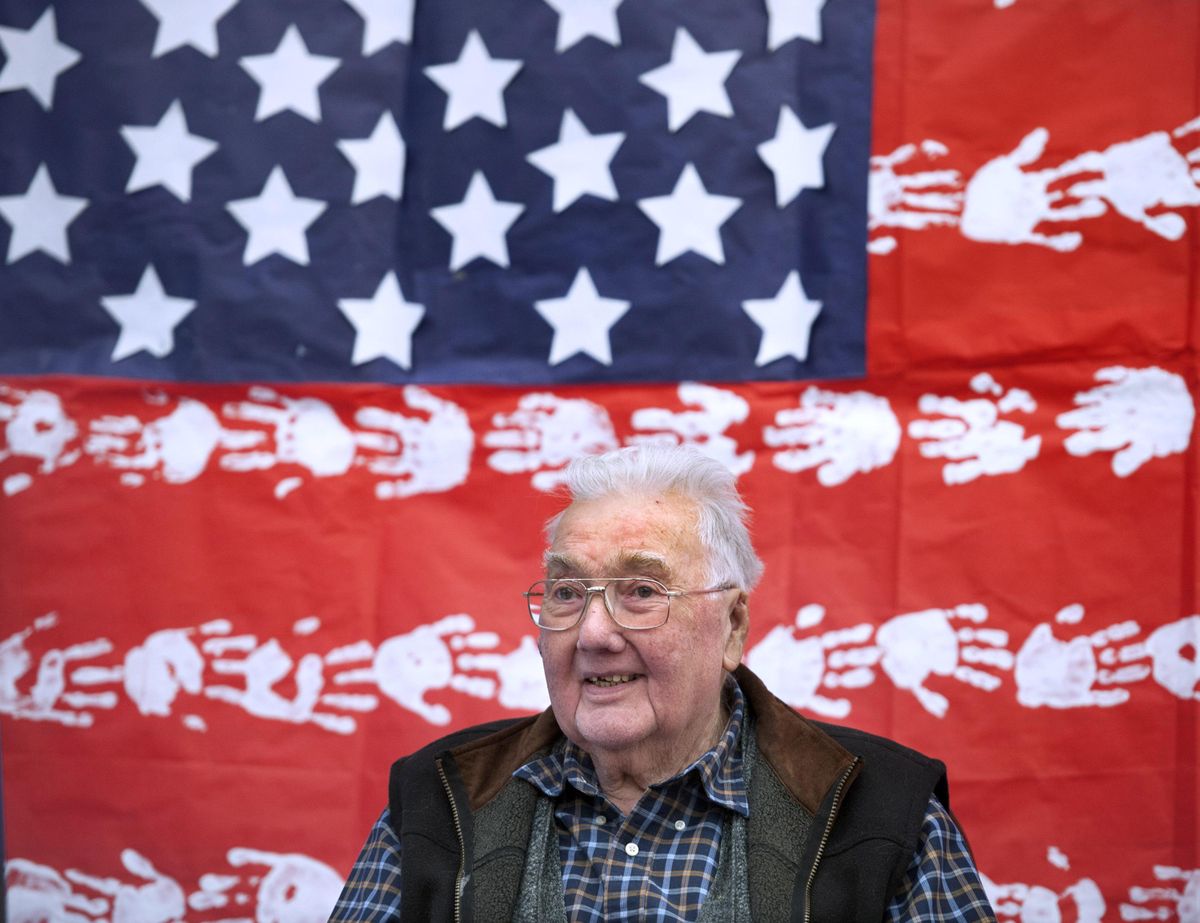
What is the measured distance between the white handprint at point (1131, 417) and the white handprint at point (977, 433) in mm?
89

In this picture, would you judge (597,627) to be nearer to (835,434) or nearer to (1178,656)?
(835,434)

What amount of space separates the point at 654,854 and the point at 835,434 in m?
1.09

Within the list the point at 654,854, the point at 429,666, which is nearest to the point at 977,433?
the point at 654,854

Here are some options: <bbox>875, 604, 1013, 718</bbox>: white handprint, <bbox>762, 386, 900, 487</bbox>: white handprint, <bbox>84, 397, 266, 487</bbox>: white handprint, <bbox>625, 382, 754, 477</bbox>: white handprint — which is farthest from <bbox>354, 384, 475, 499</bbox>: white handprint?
<bbox>875, 604, 1013, 718</bbox>: white handprint

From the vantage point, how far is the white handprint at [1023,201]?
258 centimetres

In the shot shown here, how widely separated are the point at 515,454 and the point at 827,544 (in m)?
0.71

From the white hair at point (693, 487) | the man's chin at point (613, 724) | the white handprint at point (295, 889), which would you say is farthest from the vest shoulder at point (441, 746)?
Result: the white handprint at point (295, 889)

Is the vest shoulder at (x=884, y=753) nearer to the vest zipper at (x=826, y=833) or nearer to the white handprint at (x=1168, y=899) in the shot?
the vest zipper at (x=826, y=833)

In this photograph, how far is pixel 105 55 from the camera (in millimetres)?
2992

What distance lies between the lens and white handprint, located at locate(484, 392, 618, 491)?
2801 mm

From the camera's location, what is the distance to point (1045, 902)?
250 cm

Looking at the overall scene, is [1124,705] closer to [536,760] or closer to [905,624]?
[905,624]

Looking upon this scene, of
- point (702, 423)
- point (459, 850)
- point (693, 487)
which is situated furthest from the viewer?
point (702, 423)

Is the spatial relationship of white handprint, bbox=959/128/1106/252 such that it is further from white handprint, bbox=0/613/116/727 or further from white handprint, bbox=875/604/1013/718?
white handprint, bbox=0/613/116/727
